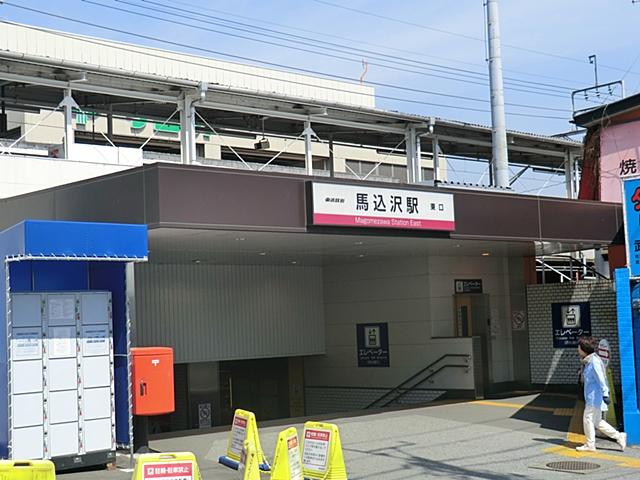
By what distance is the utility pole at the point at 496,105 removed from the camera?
82.7 ft

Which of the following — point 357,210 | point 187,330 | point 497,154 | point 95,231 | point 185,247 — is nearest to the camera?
point 95,231

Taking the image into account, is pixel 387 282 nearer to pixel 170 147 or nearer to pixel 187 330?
pixel 187 330

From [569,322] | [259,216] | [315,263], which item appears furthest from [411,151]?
[259,216]

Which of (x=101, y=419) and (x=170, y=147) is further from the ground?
(x=170, y=147)

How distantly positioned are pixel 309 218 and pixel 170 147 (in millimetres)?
25287

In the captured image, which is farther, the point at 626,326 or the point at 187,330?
the point at 187,330

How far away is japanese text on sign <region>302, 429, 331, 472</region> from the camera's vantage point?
33.8ft

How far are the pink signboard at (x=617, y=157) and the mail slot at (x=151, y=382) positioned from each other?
15131mm

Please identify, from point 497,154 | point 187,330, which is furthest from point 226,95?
point 497,154

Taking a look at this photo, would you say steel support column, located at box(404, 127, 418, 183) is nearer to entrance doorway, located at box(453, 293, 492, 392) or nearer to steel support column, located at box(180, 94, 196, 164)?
entrance doorway, located at box(453, 293, 492, 392)

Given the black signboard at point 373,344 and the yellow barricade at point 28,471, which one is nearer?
the yellow barricade at point 28,471

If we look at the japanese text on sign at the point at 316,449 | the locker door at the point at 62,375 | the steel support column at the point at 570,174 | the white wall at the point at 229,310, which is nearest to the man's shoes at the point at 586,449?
the japanese text on sign at the point at 316,449

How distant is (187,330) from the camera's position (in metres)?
20.6

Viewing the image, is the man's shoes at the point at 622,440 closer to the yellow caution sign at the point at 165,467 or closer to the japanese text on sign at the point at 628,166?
the yellow caution sign at the point at 165,467
